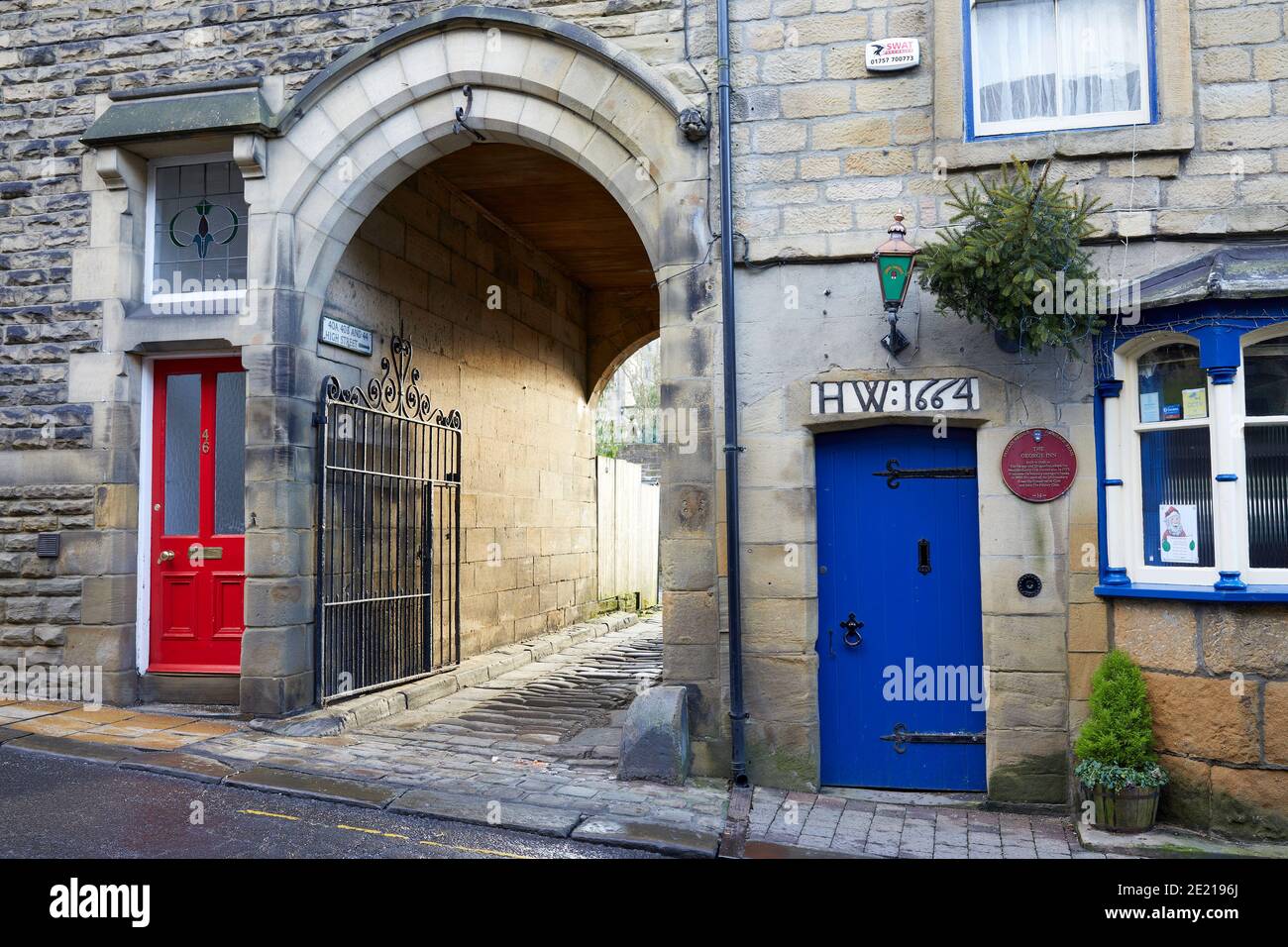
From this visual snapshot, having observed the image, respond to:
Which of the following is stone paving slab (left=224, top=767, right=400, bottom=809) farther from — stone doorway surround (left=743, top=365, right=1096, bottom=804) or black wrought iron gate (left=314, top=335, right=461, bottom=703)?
stone doorway surround (left=743, top=365, right=1096, bottom=804)

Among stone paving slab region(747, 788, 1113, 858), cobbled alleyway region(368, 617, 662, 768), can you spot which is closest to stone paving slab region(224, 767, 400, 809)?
cobbled alleyway region(368, 617, 662, 768)

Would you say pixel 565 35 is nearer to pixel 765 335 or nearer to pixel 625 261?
pixel 765 335

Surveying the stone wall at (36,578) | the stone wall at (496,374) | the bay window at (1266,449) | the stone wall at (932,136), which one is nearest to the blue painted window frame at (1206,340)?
the bay window at (1266,449)

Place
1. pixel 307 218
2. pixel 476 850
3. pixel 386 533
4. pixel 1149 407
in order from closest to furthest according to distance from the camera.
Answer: pixel 476 850
pixel 1149 407
pixel 307 218
pixel 386 533

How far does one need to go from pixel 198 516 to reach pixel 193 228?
89.9 inches

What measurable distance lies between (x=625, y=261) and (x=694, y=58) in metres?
7.05

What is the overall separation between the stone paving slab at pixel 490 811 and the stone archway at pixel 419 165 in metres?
1.33

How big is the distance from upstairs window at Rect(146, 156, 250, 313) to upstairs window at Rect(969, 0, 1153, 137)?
18.2 ft

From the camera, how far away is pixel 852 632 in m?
6.67

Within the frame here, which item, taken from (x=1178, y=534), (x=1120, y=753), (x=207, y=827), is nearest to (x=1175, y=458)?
(x=1178, y=534)

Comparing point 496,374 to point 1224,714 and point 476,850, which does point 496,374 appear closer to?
point 476,850
